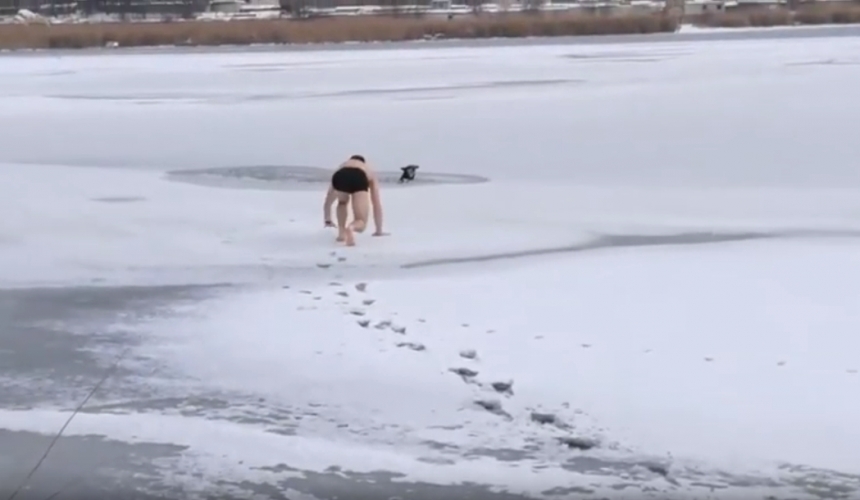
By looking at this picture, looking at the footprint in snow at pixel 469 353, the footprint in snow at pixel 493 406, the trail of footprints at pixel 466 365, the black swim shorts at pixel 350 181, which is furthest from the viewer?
the black swim shorts at pixel 350 181

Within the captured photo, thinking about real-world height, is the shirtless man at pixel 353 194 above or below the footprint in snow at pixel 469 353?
above

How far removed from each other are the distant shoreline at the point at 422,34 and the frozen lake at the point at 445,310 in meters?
16.9

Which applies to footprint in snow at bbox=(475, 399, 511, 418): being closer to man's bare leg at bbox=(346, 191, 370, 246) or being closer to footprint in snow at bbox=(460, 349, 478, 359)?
footprint in snow at bbox=(460, 349, 478, 359)

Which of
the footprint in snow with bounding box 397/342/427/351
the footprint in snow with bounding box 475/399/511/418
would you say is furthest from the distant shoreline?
the footprint in snow with bounding box 475/399/511/418

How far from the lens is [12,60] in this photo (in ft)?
99.6

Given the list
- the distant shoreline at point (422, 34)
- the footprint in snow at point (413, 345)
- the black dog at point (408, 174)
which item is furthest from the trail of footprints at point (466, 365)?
the distant shoreline at point (422, 34)

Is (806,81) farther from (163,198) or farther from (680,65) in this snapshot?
(163,198)

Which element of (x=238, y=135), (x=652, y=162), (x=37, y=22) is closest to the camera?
(x=652, y=162)

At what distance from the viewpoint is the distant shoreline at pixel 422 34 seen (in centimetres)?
3303

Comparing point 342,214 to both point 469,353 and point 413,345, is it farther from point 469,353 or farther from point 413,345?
point 469,353

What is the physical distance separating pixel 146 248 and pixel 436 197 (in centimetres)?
278

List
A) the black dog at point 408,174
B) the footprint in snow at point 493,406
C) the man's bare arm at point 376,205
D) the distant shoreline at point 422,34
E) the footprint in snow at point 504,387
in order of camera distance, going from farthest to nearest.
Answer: the distant shoreline at point 422,34 → the black dog at point 408,174 → the man's bare arm at point 376,205 → the footprint in snow at point 504,387 → the footprint in snow at point 493,406

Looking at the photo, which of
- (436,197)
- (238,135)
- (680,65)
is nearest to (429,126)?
(238,135)

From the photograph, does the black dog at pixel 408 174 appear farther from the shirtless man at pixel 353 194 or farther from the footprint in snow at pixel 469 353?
the footprint in snow at pixel 469 353
